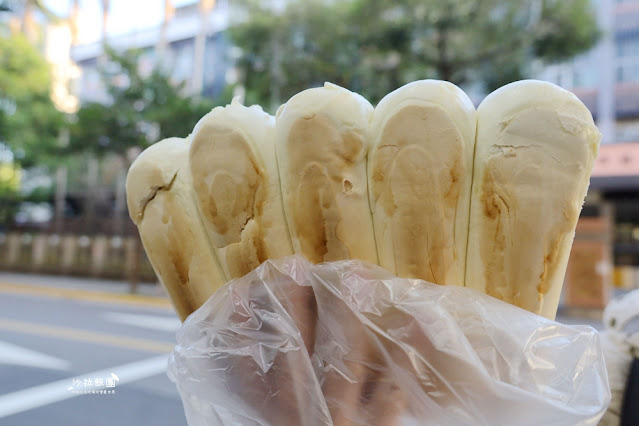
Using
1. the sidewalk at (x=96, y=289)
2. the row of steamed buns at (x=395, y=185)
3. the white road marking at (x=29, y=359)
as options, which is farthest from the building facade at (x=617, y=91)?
the row of steamed buns at (x=395, y=185)

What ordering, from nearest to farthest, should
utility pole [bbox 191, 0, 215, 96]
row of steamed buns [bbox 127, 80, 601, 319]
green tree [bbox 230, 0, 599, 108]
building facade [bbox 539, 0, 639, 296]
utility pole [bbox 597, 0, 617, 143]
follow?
1. row of steamed buns [bbox 127, 80, 601, 319]
2. green tree [bbox 230, 0, 599, 108]
3. building facade [bbox 539, 0, 639, 296]
4. utility pole [bbox 597, 0, 617, 143]
5. utility pole [bbox 191, 0, 215, 96]

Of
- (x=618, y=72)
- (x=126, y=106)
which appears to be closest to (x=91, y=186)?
(x=126, y=106)

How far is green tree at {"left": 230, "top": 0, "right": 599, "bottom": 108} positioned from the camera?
8.52m

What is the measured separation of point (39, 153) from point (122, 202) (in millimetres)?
2722

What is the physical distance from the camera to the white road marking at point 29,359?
14.9 feet

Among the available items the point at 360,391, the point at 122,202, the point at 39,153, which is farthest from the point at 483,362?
the point at 122,202

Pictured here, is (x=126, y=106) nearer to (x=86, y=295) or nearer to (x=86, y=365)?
(x=86, y=295)

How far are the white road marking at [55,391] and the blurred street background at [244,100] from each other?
0.15 feet

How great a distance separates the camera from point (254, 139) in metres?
0.81

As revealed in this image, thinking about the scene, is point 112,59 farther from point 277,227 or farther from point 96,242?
point 277,227

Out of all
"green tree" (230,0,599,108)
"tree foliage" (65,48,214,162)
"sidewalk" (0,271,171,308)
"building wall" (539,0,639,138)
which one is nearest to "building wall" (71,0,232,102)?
"tree foliage" (65,48,214,162)

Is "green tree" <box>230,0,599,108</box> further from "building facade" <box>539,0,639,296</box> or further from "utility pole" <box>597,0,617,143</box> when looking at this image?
"utility pole" <box>597,0,617,143</box>

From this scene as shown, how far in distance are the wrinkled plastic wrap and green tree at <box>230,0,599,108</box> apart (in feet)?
27.7

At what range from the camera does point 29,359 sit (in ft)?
15.5
